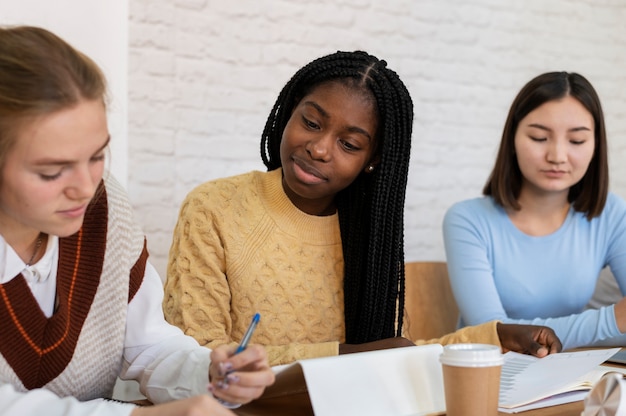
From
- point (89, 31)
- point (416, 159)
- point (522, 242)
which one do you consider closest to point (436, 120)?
point (416, 159)

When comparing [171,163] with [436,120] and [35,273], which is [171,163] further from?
[35,273]

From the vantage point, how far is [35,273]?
119cm

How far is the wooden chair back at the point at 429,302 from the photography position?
7.20ft

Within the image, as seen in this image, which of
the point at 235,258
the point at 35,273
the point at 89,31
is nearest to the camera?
the point at 35,273

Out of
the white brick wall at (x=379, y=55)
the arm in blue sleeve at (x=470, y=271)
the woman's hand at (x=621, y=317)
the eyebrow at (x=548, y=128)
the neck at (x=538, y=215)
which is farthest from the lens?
the white brick wall at (x=379, y=55)

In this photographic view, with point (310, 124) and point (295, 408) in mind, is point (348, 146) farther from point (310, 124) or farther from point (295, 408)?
point (295, 408)

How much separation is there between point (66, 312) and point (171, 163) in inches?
50.8

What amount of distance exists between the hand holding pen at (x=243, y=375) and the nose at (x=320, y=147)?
2.02ft

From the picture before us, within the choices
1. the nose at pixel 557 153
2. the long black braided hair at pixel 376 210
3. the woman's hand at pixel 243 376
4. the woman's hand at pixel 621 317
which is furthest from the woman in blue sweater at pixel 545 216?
the woman's hand at pixel 243 376

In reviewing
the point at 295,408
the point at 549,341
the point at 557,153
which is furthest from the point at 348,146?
the point at 557,153

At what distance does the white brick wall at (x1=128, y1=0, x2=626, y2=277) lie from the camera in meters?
2.45

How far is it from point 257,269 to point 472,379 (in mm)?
714

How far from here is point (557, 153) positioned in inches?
84.0

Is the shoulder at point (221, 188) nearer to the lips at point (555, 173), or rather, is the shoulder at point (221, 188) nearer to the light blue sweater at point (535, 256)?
the light blue sweater at point (535, 256)
